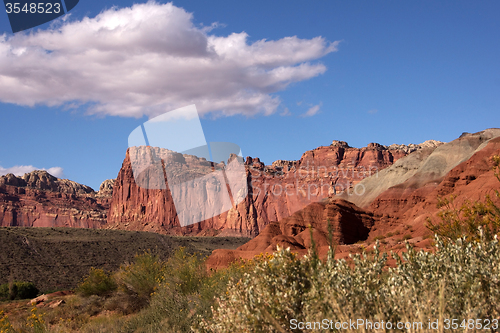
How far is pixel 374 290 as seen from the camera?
4484 millimetres

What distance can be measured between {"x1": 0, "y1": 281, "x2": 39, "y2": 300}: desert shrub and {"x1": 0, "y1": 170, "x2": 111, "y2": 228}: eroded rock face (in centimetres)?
10010

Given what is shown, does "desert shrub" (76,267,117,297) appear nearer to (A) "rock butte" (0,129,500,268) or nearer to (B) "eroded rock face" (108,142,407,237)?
(A) "rock butte" (0,129,500,268)

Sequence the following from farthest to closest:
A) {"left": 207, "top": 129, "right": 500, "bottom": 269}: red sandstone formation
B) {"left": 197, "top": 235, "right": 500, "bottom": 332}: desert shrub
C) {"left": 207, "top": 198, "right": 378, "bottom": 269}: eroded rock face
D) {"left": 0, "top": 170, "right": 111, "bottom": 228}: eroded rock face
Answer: {"left": 0, "top": 170, "right": 111, "bottom": 228}: eroded rock face → {"left": 207, "top": 198, "right": 378, "bottom": 269}: eroded rock face → {"left": 207, "top": 129, "right": 500, "bottom": 269}: red sandstone formation → {"left": 197, "top": 235, "right": 500, "bottom": 332}: desert shrub

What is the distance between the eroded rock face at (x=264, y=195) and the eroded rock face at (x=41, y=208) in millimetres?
9550

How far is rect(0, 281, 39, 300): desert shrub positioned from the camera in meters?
29.5

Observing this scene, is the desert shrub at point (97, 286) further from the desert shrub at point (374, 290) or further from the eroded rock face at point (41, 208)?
the eroded rock face at point (41, 208)

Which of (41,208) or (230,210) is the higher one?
(41,208)

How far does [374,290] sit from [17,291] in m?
34.0

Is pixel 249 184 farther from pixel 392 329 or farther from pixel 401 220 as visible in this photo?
pixel 392 329

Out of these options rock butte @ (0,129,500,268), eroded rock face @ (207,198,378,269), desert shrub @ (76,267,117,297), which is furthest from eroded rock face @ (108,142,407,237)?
desert shrub @ (76,267,117,297)

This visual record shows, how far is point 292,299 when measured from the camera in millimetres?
4773

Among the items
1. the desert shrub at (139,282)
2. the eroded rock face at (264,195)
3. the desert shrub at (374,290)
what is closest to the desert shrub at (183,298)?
the desert shrub at (139,282)

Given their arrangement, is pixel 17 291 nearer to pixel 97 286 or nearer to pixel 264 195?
pixel 97 286

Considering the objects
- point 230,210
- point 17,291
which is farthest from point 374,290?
point 230,210
